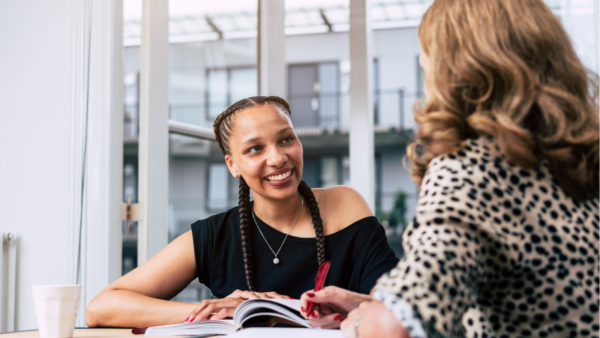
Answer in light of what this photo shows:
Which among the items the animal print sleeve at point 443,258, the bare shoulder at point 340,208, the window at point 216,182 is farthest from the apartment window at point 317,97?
the animal print sleeve at point 443,258

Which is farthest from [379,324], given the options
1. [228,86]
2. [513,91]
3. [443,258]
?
[228,86]

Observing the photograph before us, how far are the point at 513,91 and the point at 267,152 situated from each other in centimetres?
87

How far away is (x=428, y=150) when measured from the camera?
673 millimetres

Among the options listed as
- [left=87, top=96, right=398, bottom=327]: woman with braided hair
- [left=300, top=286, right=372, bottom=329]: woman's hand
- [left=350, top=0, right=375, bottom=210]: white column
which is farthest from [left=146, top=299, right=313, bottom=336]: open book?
[left=350, top=0, right=375, bottom=210]: white column

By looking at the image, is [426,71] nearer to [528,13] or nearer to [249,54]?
[528,13]

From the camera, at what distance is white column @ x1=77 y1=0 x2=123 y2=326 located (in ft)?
6.01

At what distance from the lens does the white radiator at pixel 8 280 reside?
1787 mm

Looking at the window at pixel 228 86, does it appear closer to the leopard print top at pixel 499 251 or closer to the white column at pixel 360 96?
the white column at pixel 360 96

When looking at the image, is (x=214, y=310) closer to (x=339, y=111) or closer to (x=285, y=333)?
(x=285, y=333)

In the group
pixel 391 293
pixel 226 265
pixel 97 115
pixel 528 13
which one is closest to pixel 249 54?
pixel 97 115

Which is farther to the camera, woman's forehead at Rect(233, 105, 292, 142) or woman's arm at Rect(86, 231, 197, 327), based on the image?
woman's forehead at Rect(233, 105, 292, 142)

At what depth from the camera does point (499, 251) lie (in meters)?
0.60

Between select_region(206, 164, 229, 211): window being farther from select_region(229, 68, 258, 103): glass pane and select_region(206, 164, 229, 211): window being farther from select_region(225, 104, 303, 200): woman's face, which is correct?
select_region(225, 104, 303, 200): woman's face

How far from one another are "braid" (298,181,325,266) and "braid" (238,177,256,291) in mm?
174
